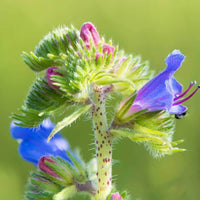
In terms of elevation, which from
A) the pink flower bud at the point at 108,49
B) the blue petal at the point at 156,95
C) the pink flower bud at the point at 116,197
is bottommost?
the pink flower bud at the point at 116,197

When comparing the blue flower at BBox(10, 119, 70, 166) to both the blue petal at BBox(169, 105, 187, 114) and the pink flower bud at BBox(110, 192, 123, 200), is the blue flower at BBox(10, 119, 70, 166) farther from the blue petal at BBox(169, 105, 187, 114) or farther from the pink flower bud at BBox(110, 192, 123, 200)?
the blue petal at BBox(169, 105, 187, 114)

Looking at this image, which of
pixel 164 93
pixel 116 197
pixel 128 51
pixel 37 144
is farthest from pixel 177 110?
pixel 128 51

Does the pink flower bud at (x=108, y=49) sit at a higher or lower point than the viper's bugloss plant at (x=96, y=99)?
higher

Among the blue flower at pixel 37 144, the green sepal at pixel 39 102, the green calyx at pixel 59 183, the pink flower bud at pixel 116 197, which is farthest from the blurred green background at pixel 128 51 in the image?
the green sepal at pixel 39 102

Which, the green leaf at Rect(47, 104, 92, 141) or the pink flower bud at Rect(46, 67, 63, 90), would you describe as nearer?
the green leaf at Rect(47, 104, 92, 141)

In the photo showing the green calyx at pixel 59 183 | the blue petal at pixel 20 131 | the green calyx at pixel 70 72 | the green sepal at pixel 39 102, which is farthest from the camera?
the blue petal at pixel 20 131

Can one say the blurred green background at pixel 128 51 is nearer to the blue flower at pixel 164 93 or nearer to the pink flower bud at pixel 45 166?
the pink flower bud at pixel 45 166

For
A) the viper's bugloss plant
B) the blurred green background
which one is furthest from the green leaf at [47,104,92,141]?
the blurred green background
